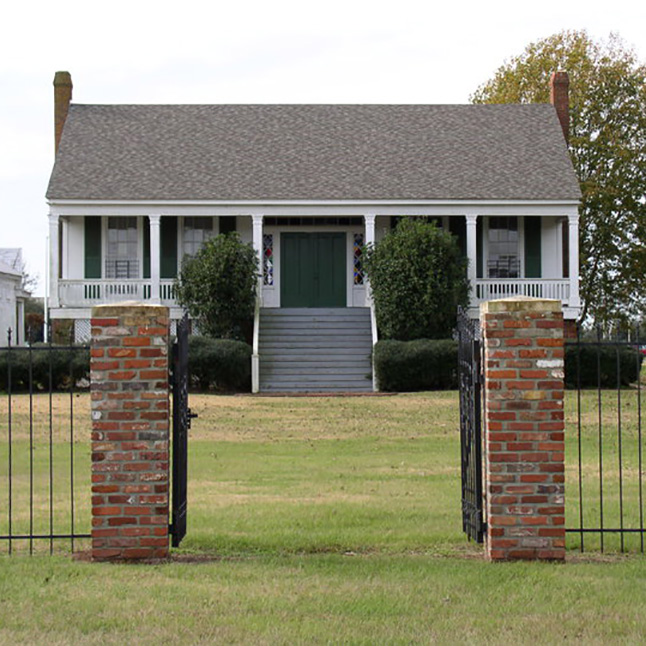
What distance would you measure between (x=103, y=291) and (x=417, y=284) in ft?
27.5

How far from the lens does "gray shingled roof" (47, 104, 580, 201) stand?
100.0ft

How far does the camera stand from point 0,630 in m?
6.35

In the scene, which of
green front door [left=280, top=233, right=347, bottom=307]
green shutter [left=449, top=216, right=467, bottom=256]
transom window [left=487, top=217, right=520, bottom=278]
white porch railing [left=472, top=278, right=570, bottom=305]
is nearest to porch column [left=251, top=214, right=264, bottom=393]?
green front door [left=280, top=233, right=347, bottom=307]

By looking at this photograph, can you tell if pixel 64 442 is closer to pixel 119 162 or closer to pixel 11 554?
pixel 11 554

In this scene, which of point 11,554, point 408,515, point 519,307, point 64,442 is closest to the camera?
point 519,307

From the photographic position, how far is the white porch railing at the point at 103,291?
29.8 meters

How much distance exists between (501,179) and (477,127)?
3.59 m

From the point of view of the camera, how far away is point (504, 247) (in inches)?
1257

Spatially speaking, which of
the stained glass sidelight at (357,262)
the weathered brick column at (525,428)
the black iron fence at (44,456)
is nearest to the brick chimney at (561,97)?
the stained glass sidelight at (357,262)

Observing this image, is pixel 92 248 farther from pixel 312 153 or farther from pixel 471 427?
pixel 471 427

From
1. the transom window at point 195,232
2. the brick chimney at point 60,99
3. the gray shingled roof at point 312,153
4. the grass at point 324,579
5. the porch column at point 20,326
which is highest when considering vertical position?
the brick chimney at point 60,99

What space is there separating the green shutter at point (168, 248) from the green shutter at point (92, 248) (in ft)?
5.71

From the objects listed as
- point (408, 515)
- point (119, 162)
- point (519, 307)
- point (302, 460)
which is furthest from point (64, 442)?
point (119, 162)

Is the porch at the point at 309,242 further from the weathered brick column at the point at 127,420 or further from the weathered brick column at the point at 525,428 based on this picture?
the weathered brick column at the point at 525,428
